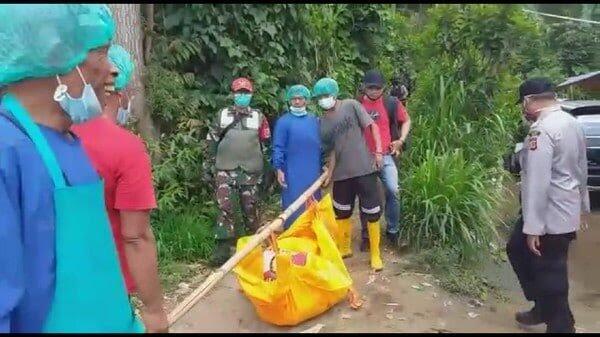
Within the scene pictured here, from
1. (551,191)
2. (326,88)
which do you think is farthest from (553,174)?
(326,88)

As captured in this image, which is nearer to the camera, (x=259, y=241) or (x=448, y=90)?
(x=259, y=241)

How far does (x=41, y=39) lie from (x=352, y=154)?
169 inches

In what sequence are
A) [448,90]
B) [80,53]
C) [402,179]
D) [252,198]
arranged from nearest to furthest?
[80,53], [252,198], [402,179], [448,90]

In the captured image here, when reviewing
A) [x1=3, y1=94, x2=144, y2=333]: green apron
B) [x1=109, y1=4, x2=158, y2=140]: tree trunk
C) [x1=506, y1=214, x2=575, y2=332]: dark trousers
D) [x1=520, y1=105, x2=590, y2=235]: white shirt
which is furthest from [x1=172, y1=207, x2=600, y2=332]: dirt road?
[x1=3, y1=94, x2=144, y2=333]: green apron

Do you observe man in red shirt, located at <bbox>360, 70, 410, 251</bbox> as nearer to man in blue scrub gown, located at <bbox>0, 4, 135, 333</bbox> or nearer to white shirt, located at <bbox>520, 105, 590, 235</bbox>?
white shirt, located at <bbox>520, 105, 590, 235</bbox>

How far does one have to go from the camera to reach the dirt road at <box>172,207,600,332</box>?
190 inches

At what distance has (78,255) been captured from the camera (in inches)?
65.4

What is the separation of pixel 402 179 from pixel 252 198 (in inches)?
55.0

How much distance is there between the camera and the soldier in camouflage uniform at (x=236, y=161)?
605 cm

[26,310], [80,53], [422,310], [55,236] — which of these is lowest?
[422,310]

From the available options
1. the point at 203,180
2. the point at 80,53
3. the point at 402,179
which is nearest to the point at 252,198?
the point at 203,180

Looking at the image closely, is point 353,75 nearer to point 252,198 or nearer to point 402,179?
point 402,179

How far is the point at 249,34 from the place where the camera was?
767 centimetres

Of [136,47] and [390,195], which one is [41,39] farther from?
[136,47]
